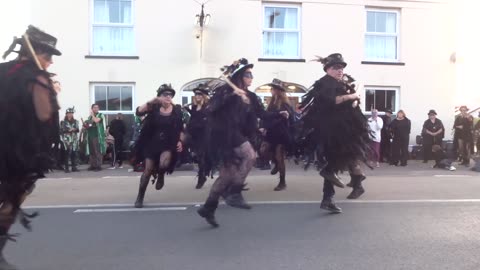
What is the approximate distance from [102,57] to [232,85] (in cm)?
1033

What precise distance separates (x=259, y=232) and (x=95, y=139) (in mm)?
8928

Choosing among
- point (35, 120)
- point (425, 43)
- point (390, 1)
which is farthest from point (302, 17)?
point (35, 120)

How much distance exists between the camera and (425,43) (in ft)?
54.3

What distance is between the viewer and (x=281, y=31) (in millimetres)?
15938

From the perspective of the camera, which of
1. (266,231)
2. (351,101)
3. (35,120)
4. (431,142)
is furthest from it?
(431,142)

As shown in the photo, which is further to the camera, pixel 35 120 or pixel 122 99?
pixel 122 99

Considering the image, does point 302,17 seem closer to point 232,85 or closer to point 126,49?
point 126,49

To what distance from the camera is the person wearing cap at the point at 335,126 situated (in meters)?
6.46

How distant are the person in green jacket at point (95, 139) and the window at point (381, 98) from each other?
343 inches

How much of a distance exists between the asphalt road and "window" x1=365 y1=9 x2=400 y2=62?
33.8 ft

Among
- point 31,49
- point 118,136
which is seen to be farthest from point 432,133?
point 31,49

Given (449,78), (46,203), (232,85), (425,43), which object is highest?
(425,43)

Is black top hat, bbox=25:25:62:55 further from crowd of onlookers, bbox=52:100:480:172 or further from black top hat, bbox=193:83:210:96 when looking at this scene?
crowd of onlookers, bbox=52:100:480:172

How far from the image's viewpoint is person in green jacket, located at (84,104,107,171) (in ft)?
43.9
